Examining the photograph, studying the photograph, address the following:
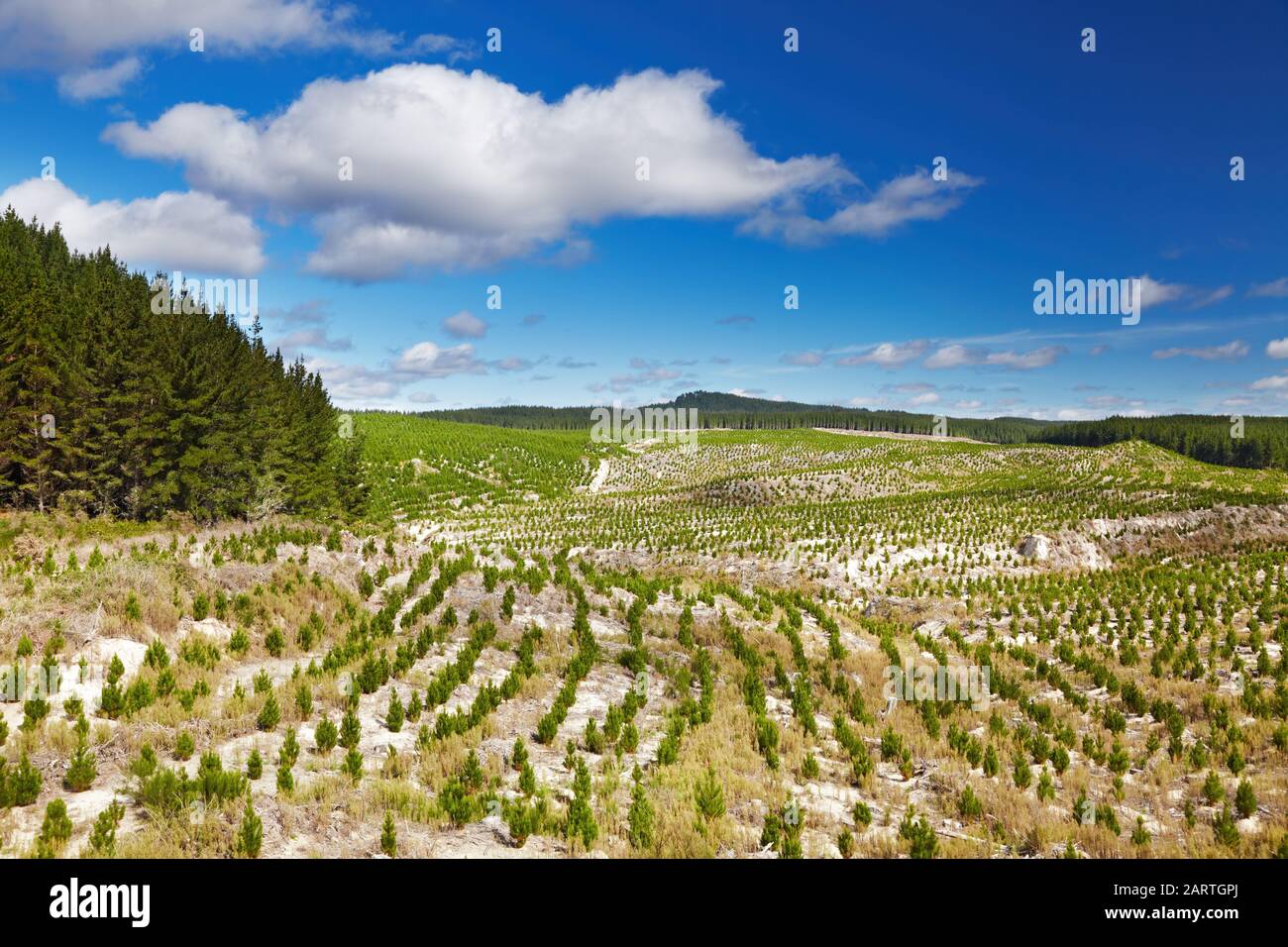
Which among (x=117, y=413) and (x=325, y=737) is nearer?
(x=325, y=737)

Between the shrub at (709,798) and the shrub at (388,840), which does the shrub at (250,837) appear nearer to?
the shrub at (388,840)

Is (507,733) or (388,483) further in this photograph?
(388,483)

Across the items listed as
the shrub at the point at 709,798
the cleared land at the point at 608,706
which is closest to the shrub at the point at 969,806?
the cleared land at the point at 608,706

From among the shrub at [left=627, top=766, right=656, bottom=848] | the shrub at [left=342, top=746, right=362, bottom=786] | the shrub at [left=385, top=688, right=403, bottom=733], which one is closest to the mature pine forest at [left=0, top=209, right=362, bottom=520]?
the shrub at [left=385, top=688, right=403, bottom=733]

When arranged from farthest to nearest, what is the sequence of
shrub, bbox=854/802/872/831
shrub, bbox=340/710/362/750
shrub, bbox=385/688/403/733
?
shrub, bbox=385/688/403/733
shrub, bbox=340/710/362/750
shrub, bbox=854/802/872/831

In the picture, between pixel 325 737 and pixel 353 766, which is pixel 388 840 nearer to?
pixel 353 766

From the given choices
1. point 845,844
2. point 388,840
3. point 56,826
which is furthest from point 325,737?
point 845,844

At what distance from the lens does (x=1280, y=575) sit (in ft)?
77.0

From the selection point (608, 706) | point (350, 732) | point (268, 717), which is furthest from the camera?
point (608, 706)

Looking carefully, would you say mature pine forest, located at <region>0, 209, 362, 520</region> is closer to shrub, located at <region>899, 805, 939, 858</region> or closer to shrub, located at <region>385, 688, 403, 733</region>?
shrub, located at <region>385, 688, 403, 733</region>
